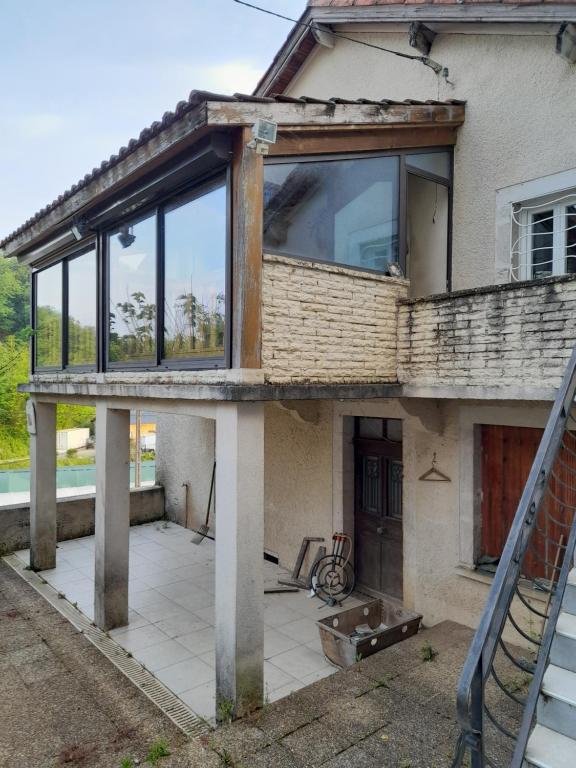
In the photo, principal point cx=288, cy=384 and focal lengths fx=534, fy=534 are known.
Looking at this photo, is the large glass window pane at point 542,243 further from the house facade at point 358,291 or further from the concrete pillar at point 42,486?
the concrete pillar at point 42,486

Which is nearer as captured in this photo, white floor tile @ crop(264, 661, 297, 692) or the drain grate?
the drain grate

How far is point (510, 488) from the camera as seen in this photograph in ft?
19.2

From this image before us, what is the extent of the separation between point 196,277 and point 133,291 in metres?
1.47

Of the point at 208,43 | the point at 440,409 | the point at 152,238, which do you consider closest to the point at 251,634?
the point at 440,409

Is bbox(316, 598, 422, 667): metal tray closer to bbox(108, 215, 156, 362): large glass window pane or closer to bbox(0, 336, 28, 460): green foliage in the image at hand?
bbox(108, 215, 156, 362): large glass window pane

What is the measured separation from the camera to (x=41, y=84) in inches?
2660

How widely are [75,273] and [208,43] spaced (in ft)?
156

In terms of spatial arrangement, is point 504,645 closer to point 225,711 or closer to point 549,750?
point 549,750

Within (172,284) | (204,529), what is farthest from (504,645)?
(204,529)

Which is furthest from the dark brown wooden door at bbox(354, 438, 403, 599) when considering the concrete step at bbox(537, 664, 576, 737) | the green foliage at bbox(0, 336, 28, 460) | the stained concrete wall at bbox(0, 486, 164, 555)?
the green foliage at bbox(0, 336, 28, 460)

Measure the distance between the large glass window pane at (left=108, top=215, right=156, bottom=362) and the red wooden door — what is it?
13.1 ft

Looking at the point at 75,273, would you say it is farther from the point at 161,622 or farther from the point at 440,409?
the point at 440,409

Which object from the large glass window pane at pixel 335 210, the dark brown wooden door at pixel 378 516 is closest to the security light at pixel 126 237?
the large glass window pane at pixel 335 210

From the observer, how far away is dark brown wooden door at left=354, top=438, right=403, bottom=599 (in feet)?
23.7
